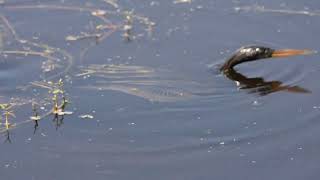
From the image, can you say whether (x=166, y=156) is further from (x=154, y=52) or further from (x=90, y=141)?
(x=154, y=52)

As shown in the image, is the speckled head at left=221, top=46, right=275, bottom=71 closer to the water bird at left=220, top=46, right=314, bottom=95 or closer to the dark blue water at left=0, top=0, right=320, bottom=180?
the water bird at left=220, top=46, right=314, bottom=95

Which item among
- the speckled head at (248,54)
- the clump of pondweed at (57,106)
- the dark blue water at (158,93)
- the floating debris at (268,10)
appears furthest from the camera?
the floating debris at (268,10)

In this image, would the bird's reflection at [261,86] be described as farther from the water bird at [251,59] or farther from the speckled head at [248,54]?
the speckled head at [248,54]

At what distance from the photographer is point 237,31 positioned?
621 cm

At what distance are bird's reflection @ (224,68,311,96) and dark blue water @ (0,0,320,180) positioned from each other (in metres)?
0.04

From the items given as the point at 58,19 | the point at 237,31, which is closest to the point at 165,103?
the point at 237,31

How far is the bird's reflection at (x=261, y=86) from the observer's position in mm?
5320

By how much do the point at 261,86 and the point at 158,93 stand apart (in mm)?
768

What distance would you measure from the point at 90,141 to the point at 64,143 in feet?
0.55

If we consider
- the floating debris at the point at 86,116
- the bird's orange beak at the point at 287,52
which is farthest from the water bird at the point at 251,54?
the floating debris at the point at 86,116

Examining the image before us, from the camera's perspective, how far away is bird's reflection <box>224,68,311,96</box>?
17.5 feet

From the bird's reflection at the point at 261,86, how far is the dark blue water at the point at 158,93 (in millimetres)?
45

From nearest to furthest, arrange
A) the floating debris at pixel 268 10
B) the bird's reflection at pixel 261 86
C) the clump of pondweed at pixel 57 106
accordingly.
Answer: the clump of pondweed at pixel 57 106, the bird's reflection at pixel 261 86, the floating debris at pixel 268 10

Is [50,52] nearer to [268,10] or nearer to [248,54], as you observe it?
[248,54]
